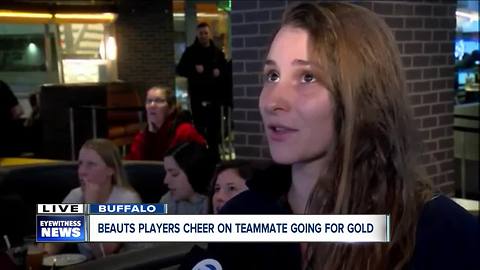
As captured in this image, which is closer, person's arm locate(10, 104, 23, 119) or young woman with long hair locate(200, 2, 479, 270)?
young woman with long hair locate(200, 2, 479, 270)

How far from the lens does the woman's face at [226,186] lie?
1490 mm

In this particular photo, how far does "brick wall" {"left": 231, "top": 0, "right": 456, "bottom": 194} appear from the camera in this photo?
1987mm

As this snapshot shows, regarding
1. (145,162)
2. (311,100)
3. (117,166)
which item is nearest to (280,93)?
(311,100)

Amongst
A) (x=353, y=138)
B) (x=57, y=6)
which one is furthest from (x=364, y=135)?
(x=57, y=6)

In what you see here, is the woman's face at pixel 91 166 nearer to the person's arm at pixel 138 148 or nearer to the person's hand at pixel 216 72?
the person's arm at pixel 138 148

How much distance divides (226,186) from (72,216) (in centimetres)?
79

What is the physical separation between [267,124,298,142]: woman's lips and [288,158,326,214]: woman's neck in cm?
4

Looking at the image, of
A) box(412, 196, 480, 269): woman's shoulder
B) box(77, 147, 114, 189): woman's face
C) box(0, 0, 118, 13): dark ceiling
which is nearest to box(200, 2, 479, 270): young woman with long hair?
box(412, 196, 480, 269): woman's shoulder

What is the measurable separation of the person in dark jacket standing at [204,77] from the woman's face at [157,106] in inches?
2.6

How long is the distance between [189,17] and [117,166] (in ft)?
1.14

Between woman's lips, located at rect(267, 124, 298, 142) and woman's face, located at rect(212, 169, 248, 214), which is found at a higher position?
woman's lips, located at rect(267, 124, 298, 142)

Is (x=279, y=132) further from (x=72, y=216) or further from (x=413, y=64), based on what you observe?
(x=413, y=64)

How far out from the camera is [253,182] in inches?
A: 27.9

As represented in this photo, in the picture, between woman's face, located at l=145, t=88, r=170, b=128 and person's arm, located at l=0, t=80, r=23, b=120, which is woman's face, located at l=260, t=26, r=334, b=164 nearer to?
person's arm, located at l=0, t=80, r=23, b=120
